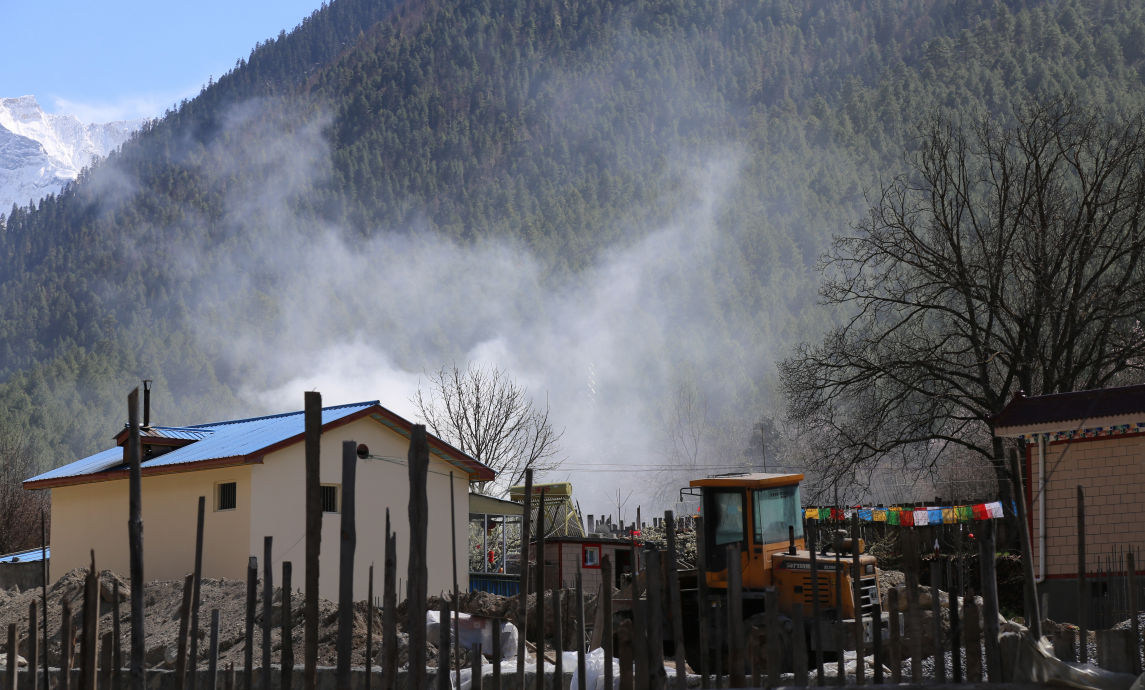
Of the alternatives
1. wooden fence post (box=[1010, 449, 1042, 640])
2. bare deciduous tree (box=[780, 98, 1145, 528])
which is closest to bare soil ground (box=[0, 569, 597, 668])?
wooden fence post (box=[1010, 449, 1042, 640])

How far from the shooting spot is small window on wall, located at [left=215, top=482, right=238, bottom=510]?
23.2m

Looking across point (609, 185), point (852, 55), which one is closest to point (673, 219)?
point (609, 185)

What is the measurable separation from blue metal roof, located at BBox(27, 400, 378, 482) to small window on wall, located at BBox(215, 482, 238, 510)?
0.75 metres

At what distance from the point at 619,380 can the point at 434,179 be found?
223 ft

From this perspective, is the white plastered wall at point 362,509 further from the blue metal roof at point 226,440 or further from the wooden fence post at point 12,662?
the wooden fence post at point 12,662

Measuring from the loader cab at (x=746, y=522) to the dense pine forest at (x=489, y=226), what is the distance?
92934 millimetres

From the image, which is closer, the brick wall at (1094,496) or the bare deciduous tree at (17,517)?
the brick wall at (1094,496)

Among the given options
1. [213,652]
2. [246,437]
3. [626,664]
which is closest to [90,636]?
[213,652]

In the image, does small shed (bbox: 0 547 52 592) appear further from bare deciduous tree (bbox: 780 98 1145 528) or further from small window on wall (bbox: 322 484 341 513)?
bare deciduous tree (bbox: 780 98 1145 528)

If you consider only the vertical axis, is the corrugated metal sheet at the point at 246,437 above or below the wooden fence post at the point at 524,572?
above

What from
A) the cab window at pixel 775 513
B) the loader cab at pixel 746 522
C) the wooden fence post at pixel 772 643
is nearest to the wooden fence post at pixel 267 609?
the wooden fence post at pixel 772 643

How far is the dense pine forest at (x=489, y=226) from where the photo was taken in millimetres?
129125

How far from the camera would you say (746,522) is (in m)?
16.2

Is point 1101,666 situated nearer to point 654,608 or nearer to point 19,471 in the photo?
point 654,608
